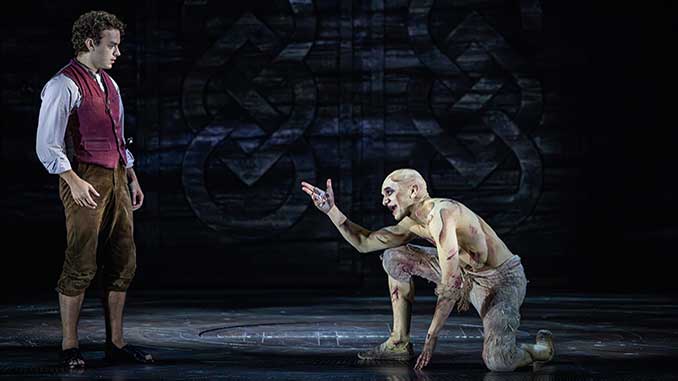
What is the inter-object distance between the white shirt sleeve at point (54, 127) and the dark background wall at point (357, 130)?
523 cm

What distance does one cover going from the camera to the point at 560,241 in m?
9.94

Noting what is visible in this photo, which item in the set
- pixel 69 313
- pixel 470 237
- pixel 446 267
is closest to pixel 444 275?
pixel 446 267

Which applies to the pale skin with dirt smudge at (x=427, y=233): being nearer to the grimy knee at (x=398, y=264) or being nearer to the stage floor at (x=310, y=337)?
the grimy knee at (x=398, y=264)

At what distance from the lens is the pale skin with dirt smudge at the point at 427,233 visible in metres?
4.82

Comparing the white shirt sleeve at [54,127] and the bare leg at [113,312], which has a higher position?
the white shirt sleeve at [54,127]

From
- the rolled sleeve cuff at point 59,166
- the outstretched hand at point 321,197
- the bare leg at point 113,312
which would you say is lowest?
the bare leg at point 113,312

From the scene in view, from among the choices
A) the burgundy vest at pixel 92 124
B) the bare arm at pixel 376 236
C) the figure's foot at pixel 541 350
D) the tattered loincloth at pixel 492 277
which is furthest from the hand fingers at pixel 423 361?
the burgundy vest at pixel 92 124

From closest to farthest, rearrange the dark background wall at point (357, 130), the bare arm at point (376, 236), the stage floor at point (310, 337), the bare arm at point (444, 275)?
the bare arm at point (444, 275) < the stage floor at point (310, 337) < the bare arm at point (376, 236) < the dark background wall at point (357, 130)

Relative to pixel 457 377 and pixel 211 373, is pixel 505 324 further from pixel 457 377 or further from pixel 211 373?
pixel 211 373

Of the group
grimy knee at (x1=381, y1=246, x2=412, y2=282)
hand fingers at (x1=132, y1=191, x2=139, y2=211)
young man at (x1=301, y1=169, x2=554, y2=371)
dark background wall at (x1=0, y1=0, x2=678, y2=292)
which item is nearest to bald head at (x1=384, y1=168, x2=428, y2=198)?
young man at (x1=301, y1=169, x2=554, y2=371)

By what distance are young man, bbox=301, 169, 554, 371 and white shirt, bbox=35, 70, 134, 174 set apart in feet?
3.41

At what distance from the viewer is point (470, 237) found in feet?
16.4

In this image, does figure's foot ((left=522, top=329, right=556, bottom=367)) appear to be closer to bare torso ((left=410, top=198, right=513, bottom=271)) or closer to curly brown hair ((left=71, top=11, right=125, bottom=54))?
bare torso ((left=410, top=198, right=513, bottom=271))

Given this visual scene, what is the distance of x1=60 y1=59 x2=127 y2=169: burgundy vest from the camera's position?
16.2 feet
